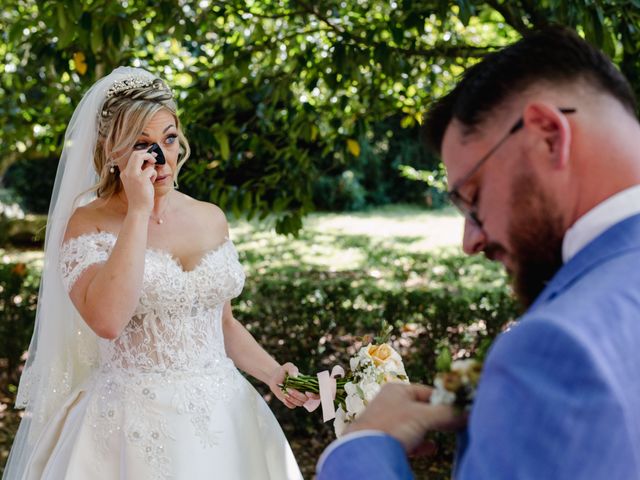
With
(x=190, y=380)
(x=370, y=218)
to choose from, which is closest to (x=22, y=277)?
(x=190, y=380)

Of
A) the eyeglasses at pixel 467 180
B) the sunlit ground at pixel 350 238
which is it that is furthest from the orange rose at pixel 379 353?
the sunlit ground at pixel 350 238

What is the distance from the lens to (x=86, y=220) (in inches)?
114

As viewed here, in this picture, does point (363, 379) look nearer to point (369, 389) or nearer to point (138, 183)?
point (369, 389)

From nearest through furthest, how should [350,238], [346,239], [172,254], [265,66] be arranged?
1. [172,254]
2. [265,66]
3. [346,239]
4. [350,238]

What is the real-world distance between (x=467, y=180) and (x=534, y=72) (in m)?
0.19

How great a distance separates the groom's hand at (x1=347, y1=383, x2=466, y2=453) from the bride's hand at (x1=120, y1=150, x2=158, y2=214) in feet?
5.40

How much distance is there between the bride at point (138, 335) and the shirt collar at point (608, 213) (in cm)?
180

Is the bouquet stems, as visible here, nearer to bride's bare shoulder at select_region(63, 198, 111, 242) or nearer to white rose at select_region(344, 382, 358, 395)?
white rose at select_region(344, 382, 358, 395)

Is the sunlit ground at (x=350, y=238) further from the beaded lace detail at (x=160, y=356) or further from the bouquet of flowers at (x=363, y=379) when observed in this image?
the bouquet of flowers at (x=363, y=379)

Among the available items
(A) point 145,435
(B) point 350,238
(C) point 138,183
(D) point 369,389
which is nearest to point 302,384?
(D) point 369,389

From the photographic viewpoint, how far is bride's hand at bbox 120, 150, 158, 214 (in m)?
2.74

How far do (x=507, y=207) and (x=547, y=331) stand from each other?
0.26 metres

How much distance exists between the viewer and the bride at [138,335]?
2836 millimetres

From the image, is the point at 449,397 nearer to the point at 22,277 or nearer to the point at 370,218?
the point at 22,277
